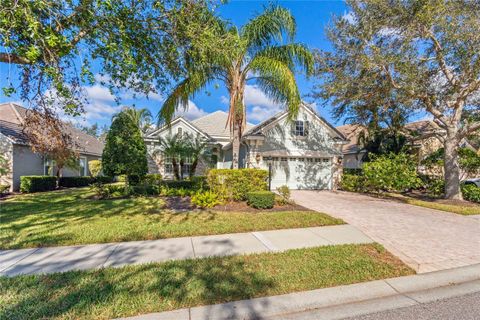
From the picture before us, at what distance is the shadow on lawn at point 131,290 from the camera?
2.81m

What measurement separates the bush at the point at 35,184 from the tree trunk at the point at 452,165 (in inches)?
895

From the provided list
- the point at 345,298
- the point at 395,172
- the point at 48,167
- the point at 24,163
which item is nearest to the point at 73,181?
the point at 48,167

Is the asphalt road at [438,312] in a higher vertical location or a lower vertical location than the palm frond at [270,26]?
lower

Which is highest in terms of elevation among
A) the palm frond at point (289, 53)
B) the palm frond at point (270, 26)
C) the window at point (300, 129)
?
the palm frond at point (270, 26)

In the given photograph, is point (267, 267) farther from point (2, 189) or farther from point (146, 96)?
point (2, 189)

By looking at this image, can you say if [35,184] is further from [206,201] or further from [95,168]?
[206,201]

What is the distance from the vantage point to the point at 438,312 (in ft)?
9.77

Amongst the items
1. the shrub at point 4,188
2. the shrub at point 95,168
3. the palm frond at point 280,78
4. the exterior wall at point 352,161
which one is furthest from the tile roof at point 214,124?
the shrub at point 4,188

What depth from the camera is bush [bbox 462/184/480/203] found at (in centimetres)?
1088

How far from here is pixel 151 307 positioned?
288 cm

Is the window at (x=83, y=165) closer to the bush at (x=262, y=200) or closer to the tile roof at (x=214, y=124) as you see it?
the tile roof at (x=214, y=124)

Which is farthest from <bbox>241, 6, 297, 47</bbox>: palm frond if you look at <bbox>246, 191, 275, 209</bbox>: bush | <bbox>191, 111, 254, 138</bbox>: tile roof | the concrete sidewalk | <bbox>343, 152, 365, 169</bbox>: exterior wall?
<bbox>343, 152, 365, 169</bbox>: exterior wall

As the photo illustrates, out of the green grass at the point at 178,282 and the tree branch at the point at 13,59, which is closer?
the green grass at the point at 178,282

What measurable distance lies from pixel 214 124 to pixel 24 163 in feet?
46.5
